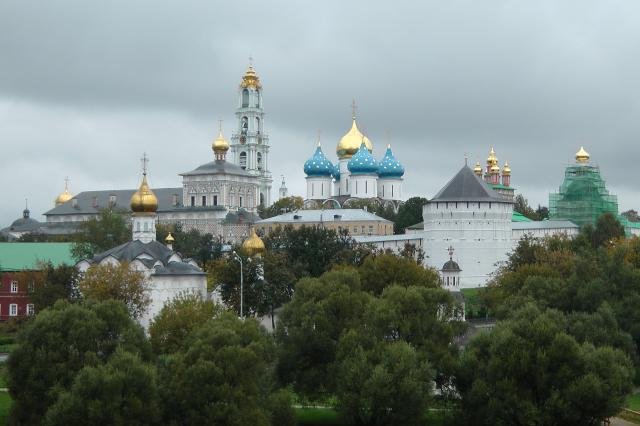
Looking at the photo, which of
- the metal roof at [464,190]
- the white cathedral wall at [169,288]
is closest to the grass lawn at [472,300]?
the metal roof at [464,190]

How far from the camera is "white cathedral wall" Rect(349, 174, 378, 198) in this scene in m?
106

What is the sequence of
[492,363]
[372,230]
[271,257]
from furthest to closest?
[372,230] → [271,257] → [492,363]

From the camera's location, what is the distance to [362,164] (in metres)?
106

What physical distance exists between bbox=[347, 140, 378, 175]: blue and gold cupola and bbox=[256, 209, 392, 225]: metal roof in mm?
9386

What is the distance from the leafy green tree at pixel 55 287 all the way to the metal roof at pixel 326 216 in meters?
41.9

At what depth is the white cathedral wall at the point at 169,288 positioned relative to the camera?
52.4 metres

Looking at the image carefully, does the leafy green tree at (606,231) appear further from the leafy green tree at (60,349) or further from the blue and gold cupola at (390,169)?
the leafy green tree at (60,349)

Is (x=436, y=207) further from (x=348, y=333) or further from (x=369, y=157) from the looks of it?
(x=348, y=333)

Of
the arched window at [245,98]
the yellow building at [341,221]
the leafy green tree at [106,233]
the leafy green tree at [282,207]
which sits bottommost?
the leafy green tree at [106,233]

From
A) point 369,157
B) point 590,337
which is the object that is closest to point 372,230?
point 369,157

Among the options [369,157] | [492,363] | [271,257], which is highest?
[369,157]

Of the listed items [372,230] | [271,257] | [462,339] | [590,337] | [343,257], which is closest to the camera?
[590,337]

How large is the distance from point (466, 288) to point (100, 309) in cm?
4363

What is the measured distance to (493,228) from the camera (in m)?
76.5
